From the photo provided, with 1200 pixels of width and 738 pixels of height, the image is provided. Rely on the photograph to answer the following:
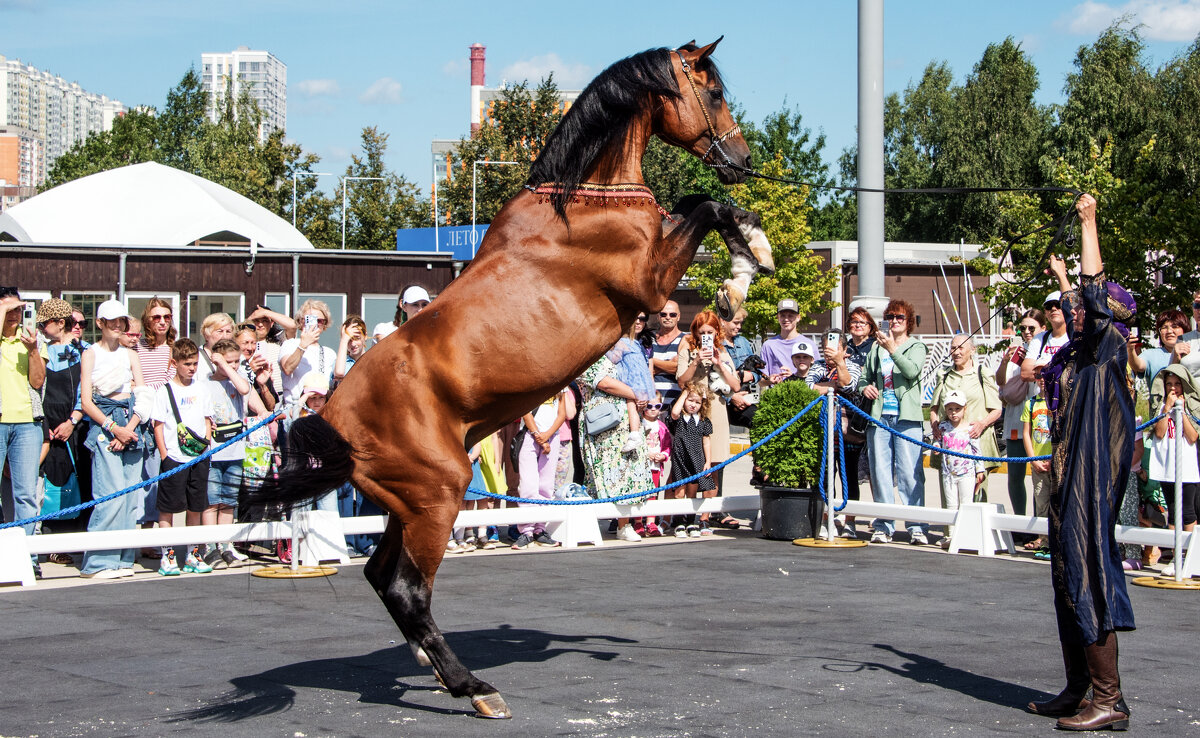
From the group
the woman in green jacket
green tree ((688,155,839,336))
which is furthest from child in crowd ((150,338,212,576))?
green tree ((688,155,839,336))

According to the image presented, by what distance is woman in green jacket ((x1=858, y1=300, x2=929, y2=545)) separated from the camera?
1115 cm

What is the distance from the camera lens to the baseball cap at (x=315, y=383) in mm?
10109

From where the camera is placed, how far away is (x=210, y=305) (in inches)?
1056

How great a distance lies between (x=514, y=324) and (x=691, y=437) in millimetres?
6418

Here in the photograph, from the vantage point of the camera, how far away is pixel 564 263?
566cm

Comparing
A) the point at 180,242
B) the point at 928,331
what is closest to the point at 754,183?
the point at 928,331

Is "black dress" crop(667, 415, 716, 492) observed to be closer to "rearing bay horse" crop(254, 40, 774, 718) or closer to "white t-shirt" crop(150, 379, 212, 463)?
"white t-shirt" crop(150, 379, 212, 463)

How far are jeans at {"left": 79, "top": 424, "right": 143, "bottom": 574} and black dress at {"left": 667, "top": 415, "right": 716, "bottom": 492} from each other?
4974 mm

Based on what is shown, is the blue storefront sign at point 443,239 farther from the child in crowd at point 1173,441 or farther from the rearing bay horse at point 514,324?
the rearing bay horse at point 514,324

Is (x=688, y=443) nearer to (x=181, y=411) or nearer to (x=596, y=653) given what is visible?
(x=181, y=411)

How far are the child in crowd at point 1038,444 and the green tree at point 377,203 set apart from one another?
130ft

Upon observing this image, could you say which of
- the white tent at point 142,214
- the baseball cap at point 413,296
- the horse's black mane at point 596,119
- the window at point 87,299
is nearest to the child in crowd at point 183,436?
the baseball cap at point 413,296

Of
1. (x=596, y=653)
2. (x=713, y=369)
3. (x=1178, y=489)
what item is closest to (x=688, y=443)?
(x=713, y=369)

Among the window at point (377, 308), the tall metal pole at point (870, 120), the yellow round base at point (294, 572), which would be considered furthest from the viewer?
the window at point (377, 308)
